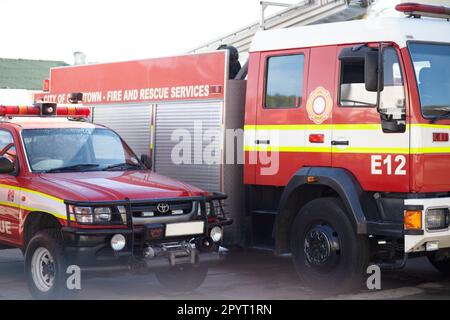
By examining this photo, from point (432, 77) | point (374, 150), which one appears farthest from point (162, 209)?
point (432, 77)

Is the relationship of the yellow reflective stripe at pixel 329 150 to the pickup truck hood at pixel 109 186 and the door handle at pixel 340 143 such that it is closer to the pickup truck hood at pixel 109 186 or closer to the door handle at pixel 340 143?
the door handle at pixel 340 143

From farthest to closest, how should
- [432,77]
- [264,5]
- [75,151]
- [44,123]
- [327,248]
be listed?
[264,5] < [44,123] < [75,151] < [327,248] < [432,77]

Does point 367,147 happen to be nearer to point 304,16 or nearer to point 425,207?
point 425,207

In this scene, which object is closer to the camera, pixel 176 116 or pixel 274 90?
pixel 274 90

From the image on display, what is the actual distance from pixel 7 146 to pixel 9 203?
2.39 feet

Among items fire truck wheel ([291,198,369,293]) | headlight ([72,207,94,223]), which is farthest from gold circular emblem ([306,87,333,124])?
headlight ([72,207,94,223])

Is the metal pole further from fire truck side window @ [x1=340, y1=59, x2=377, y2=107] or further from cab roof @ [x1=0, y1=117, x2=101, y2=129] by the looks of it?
fire truck side window @ [x1=340, y1=59, x2=377, y2=107]

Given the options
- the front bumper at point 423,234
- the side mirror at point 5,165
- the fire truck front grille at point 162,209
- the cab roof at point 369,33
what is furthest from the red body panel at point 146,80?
the front bumper at point 423,234

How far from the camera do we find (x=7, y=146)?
9.26 metres

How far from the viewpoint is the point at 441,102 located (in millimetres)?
8461

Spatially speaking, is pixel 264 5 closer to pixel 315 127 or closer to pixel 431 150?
pixel 315 127

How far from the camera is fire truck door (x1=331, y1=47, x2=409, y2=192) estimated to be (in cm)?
830

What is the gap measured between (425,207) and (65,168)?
12.2ft

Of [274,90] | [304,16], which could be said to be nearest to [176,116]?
[274,90]
